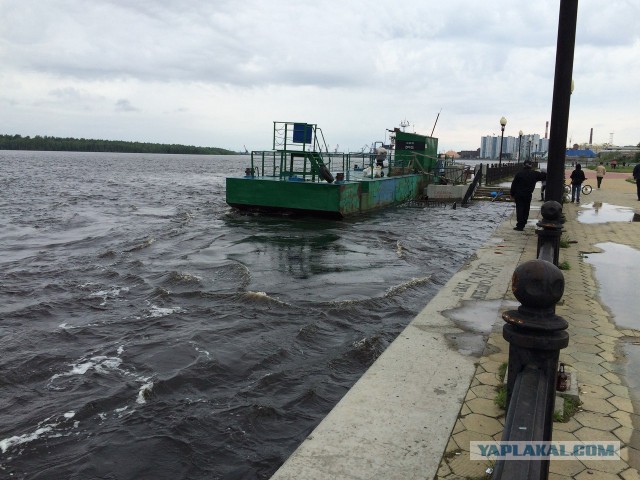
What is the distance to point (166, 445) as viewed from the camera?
447 centimetres

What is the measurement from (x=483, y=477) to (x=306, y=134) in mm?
17192

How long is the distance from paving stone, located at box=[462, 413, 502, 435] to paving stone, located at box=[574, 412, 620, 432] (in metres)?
0.61

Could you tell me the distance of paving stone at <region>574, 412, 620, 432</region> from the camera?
365cm

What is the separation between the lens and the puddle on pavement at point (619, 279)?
6.34m

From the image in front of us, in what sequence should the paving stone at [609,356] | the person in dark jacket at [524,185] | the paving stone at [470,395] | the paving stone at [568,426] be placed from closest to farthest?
the paving stone at [568,426] → the paving stone at [470,395] → the paving stone at [609,356] → the person in dark jacket at [524,185]

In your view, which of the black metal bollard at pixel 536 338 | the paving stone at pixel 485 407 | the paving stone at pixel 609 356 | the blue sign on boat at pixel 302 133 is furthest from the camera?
the blue sign on boat at pixel 302 133

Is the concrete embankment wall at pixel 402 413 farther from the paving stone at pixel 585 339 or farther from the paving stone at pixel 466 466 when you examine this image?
the paving stone at pixel 585 339

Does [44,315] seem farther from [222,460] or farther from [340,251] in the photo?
[340,251]

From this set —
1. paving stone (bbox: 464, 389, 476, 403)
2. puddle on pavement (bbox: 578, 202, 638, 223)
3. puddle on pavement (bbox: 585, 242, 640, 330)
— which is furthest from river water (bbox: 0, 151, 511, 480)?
puddle on pavement (bbox: 578, 202, 638, 223)

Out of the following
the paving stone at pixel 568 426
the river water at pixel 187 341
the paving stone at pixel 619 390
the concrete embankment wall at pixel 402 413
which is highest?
the paving stone at pixel 619 390

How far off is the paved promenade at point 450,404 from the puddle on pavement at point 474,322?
1 cm


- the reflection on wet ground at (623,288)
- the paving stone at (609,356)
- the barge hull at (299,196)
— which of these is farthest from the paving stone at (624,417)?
the barge hull at (299,196)

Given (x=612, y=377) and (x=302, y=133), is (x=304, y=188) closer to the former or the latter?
(x=302, y=133)

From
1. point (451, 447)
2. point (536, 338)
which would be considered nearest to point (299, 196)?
point (451, 447)
